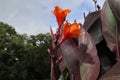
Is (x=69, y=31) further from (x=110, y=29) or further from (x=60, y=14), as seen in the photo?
(x=110, y=29)

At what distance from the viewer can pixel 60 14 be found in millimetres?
1213

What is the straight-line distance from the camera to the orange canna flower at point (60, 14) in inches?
47.3

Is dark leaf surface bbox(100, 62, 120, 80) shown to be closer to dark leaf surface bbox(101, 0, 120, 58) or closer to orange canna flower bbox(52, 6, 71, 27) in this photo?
dark leaf surface bbox(101, 0, 120, 58)

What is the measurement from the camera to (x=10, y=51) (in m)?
46.6

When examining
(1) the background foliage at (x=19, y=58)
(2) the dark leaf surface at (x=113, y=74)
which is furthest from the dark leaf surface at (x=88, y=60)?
(1) the background foliage at (x=19, y=58)

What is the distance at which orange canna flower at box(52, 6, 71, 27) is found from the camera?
3.94 ft

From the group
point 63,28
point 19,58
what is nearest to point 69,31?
point 63,28

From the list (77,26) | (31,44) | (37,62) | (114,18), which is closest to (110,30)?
(114,18)

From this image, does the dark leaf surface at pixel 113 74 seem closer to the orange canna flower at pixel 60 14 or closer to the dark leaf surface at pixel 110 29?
the dark leaf surface at pixel 110 29

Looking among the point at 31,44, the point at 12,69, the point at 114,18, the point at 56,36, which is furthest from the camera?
the point at 31,44

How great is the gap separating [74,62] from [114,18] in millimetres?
243

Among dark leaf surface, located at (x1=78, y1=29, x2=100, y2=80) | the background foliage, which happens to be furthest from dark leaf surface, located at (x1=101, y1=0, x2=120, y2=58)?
the background foliage

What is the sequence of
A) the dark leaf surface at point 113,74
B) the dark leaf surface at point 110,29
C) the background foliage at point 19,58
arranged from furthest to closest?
the background foliage at point 19,58 < the dark leaf surface at point 110,29 < the dark leaf surface at point 113,74

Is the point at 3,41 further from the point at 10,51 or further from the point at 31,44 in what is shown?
the point at 31,44
